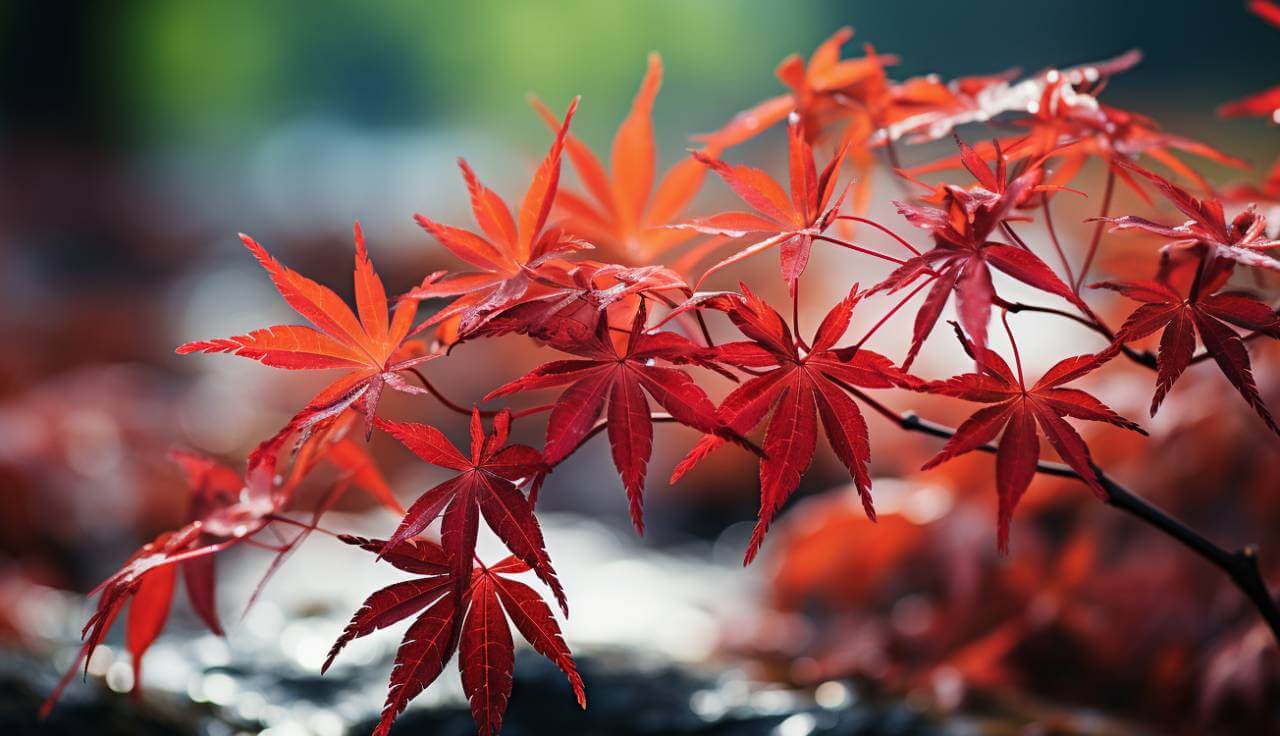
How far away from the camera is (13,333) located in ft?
15.8

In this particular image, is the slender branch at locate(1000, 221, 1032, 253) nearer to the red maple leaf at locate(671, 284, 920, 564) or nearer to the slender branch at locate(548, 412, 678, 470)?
the red maple leaf at locate(671, 284, 920, 564)

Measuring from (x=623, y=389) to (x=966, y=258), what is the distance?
0.69 ft

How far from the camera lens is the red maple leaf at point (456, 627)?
1.79 ft

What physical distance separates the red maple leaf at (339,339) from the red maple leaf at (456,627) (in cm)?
9

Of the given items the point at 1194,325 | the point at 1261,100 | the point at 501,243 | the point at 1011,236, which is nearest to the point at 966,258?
the point at 1011,236

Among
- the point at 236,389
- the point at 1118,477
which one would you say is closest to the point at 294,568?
the point at 1118,477

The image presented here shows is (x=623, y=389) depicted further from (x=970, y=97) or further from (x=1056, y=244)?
(x=970, y=97)

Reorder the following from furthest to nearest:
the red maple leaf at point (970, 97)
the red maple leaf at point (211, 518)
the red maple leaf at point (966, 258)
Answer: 1. the red maple leaf at point (970, 97)
2. the red maple leaf at point (211, 518)
3. the red maple leaf at point (966, 258)

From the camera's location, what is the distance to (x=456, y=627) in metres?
0.56

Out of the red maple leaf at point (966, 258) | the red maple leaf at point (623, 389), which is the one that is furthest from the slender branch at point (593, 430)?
the red maple leaf at point (966, 258)

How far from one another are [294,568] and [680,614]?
802 mm

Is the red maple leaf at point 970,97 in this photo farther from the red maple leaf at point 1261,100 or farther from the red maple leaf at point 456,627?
the red maple leaf at point 456,627

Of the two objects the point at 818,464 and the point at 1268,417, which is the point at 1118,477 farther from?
the point at 818,464

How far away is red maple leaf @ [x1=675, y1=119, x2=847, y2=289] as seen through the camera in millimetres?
570
